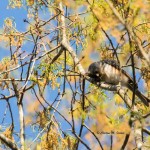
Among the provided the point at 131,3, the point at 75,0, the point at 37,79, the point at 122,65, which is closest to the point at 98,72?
the point at 37,79

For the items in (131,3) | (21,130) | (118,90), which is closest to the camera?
(131,3)

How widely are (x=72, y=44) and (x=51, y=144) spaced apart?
0.92m

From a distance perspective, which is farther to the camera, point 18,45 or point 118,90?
point 18,45

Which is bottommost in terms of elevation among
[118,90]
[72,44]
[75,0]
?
[118,90]

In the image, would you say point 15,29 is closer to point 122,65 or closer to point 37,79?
point 37,79

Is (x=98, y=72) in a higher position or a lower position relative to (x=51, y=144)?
higher

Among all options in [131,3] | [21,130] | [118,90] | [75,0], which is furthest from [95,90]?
[131,3]

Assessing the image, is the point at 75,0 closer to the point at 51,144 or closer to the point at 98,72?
the point at 51,144

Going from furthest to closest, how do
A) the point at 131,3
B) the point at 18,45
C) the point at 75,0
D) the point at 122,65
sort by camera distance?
the point at 18,45
the point at 122,65
the point at 75,0
the point at 131,3

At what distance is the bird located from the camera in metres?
4.14

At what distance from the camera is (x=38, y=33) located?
154 inches

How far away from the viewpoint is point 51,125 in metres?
4.19

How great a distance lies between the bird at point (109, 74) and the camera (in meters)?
4.14

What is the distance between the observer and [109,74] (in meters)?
4.57
